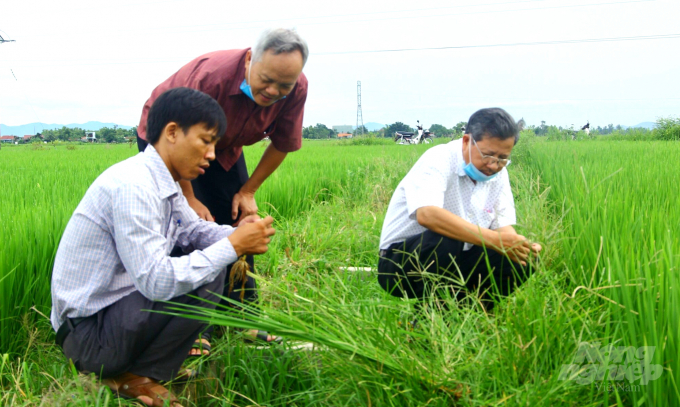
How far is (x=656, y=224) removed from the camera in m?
2.38

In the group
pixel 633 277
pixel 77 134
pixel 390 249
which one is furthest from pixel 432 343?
pixel 77 134

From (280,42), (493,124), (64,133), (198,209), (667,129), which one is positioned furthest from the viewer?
(64,133)

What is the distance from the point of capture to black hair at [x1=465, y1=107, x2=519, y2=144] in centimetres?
196

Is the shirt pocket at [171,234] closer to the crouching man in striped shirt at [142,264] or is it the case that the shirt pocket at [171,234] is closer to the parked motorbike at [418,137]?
the crouching man in striped shirt at [142,264]

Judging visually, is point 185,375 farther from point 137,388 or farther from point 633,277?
point 633,277

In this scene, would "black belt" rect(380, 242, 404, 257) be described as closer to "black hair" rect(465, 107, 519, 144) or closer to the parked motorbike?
"black hair" rect(465, 107, 519, 144)

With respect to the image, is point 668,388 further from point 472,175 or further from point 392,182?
point 392,182

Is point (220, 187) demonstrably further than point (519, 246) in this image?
Yes

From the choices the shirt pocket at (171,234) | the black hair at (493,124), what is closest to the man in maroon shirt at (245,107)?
the shirt pocket at (171,234)

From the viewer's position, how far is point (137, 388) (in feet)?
5.59

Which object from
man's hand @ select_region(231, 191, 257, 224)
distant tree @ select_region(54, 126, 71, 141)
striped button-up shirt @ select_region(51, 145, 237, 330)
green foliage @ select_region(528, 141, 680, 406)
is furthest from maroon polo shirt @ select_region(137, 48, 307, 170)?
distant tree @ select_region(54, 126, 71, 141)

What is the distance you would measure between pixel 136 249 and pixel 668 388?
4.81 ft

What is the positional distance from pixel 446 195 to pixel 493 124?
389 millimetres

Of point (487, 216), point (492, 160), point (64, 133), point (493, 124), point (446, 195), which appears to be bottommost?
point (487, 216)
